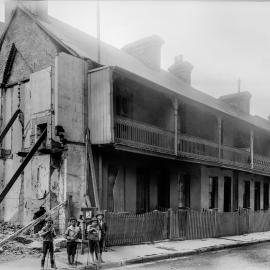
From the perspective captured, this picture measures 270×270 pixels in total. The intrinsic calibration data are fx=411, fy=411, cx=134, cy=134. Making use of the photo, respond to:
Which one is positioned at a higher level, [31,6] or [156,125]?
[31,6]

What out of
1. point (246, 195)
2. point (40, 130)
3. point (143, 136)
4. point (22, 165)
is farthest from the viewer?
point (246, 195)

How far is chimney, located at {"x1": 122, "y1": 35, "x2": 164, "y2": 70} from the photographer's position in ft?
78.1

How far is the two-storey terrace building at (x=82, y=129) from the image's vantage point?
45.4 ft

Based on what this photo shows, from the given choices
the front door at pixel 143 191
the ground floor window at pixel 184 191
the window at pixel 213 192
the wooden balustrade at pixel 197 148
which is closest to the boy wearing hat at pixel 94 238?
the front door at pixel 143 191

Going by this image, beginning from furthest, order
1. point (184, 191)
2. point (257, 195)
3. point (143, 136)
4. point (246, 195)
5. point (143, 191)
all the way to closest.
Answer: point (257, 195) → point (246, 195) → point (184, 191) → point (143, 191) → point (143, 136)

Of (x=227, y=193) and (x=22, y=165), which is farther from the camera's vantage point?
(x=227, y=193)

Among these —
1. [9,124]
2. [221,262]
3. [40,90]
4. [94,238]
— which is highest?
[40,90]

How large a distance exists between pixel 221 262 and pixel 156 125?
8.62 m

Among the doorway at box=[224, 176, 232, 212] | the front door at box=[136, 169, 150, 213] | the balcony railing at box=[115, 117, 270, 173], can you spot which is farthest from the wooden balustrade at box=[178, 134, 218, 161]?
the doorway at box=[224, 176, 232, 212]

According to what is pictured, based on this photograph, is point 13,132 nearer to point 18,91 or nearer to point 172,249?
point 18,91

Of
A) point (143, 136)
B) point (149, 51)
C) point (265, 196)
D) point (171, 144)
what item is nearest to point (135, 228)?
point (143, 136)

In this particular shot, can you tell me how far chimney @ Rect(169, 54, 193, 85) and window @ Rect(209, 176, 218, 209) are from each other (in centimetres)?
833

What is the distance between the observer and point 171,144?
1714 cm

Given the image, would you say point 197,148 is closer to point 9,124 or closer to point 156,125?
point 156,125
